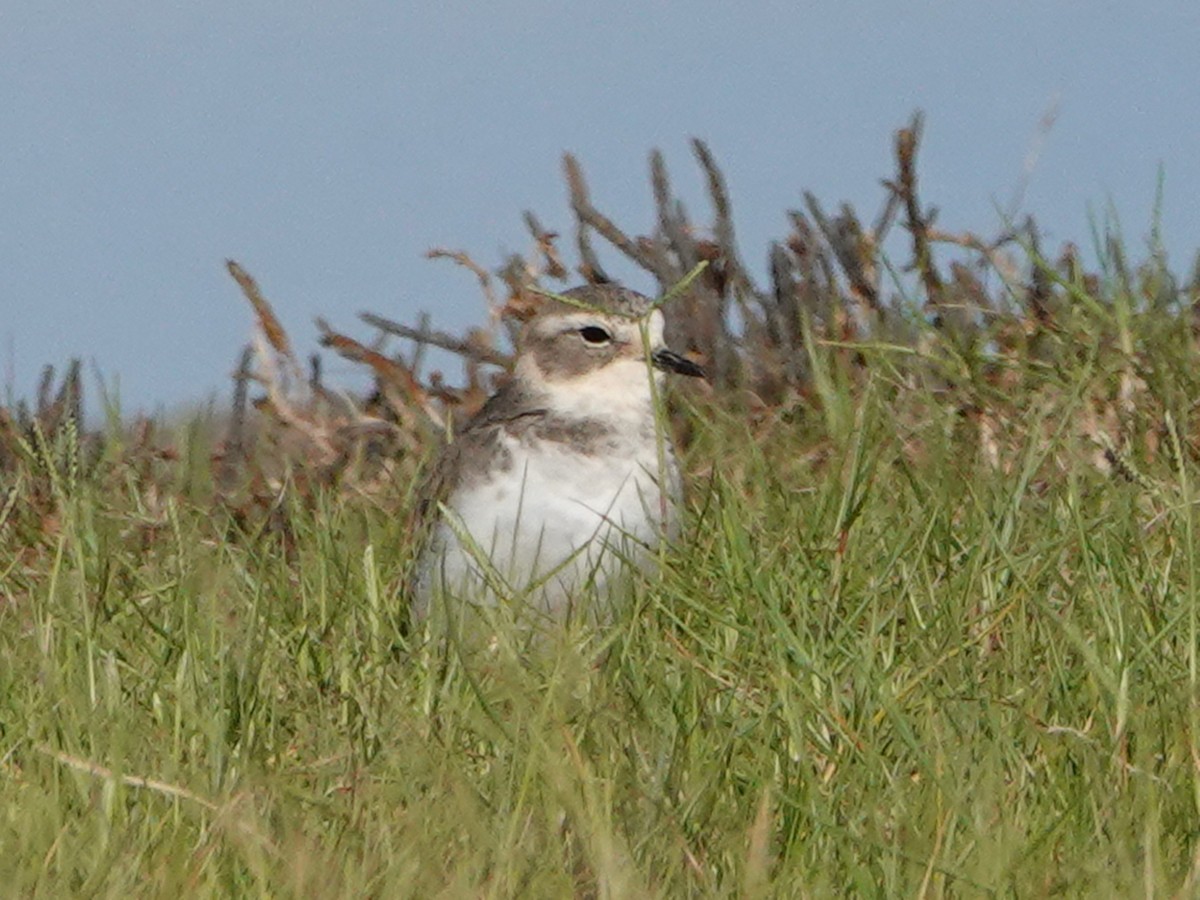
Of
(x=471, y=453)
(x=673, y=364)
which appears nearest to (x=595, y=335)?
(x=673, y=364)

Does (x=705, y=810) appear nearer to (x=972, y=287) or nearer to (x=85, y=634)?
(x=85, y=634)

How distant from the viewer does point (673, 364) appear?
6.62m

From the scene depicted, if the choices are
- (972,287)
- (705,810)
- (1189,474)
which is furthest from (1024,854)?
(972,287)

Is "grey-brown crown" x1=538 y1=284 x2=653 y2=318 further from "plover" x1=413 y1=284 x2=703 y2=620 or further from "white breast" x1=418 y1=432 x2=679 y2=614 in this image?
"white breast" x1=418 y1=432 x2=679 y2=614

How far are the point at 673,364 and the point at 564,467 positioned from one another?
0.62m

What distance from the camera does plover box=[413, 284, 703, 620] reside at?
19.8 ft

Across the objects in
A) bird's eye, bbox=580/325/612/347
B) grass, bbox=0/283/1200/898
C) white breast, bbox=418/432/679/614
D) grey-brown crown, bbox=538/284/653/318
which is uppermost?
grey-brown crown, bbox=538/284/653/318

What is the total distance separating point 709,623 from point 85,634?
1377mm

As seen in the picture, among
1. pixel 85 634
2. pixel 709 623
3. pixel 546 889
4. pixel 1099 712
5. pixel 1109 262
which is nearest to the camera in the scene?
pixel 546 889

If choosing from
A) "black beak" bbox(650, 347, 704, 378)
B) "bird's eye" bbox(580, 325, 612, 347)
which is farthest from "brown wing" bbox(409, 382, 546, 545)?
"black beak" bbox(650, 347, 704, 378)

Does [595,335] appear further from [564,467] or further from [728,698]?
[728,698]

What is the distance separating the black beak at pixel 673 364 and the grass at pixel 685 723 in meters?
0.65

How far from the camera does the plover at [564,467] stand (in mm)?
6023

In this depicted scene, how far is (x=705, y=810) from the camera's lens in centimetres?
402
